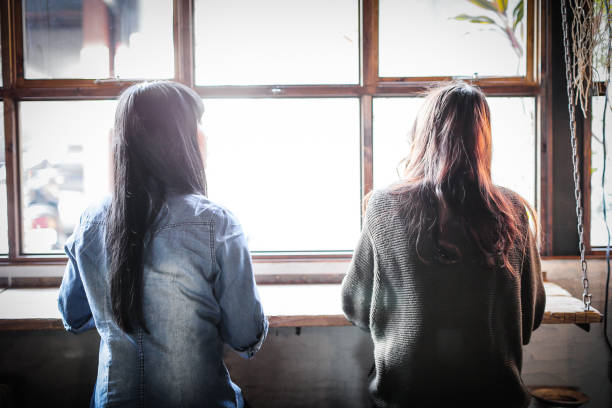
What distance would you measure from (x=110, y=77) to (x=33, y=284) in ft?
3.97

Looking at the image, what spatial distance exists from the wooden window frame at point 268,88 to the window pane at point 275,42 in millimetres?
54

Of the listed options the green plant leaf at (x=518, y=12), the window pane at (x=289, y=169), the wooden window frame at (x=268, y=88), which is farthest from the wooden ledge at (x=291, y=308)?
the green plant leaf at (x=518, y=12)

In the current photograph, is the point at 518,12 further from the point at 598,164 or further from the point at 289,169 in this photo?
the point at 289,169

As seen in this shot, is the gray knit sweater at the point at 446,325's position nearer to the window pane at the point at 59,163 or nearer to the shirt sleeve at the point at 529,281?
the shirt sleeve at the point at 529,281

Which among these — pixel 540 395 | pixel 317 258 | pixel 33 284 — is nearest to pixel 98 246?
pixel 317 258

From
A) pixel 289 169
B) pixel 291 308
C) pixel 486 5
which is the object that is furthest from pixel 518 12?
pixel 291 308

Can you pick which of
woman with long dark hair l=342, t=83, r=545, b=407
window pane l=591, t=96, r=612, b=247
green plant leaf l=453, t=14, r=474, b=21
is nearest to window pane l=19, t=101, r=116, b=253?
woman with long dark hair l=342, t=83, r=545, b=407

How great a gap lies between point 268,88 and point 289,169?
0.46 m

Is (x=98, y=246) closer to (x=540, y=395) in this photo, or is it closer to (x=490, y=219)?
(x=490, y=219)

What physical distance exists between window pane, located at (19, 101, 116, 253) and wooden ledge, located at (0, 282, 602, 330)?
0.37 metres

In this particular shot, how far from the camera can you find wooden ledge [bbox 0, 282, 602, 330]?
1566 millimetres

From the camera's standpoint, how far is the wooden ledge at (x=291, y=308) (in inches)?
61.7

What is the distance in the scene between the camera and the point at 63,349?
2061 millimetres

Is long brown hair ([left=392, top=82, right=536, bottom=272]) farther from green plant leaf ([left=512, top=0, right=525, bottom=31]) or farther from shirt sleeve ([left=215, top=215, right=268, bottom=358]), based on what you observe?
green plant leaf ([left=512, top=0, right=525, bottom=31])
